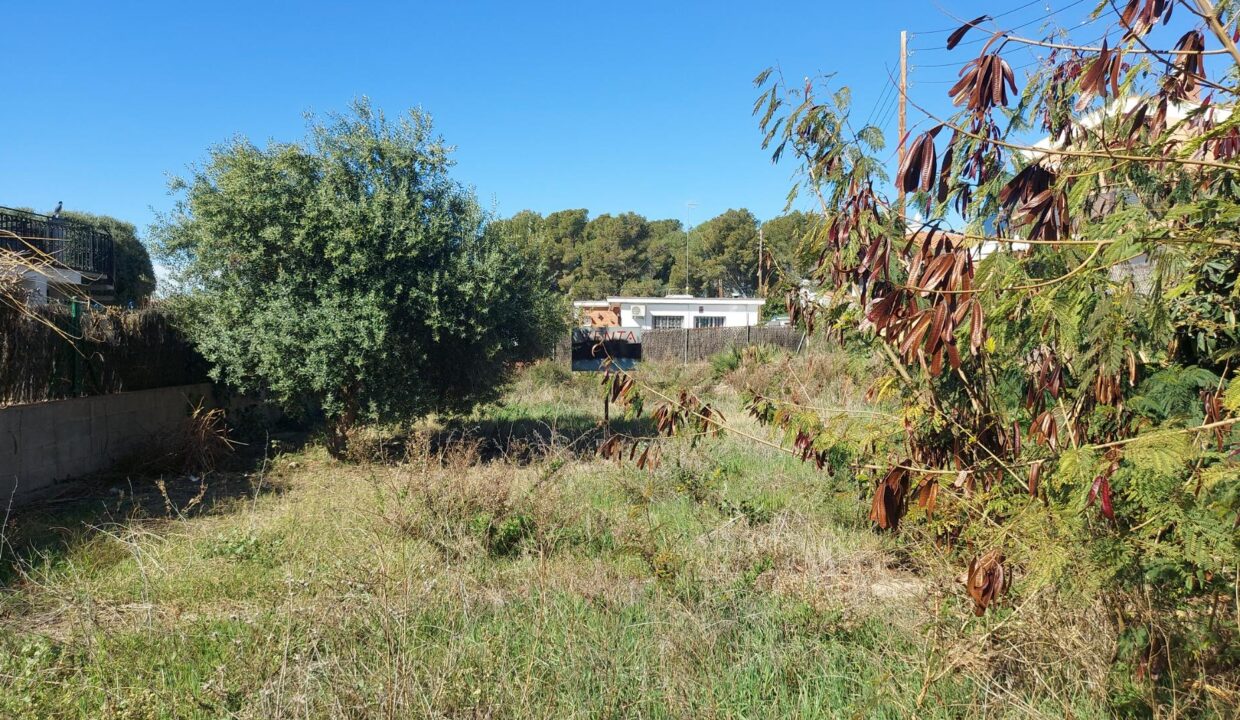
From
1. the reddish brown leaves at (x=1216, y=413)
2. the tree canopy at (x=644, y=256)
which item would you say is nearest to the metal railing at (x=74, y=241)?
the reddish brown leaves at (x=1216, y=413)

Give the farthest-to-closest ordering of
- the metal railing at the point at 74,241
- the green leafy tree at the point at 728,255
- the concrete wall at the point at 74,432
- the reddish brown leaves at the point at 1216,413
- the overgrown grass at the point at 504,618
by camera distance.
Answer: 1. the green leafy tree at the point at 728,255
2. the metal railing at the point at 74,241
3. the concrete wall at the point at 74,432
4. the overgrown grass at the point at 504,618
5. the reddish brown leaves at the point at 1216,413

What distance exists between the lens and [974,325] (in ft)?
6.10

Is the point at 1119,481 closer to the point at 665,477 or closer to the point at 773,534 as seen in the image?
the point at 773,534

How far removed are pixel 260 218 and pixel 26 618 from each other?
6.21m

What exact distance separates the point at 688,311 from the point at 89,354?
32.7 m

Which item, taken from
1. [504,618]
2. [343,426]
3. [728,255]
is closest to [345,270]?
[343,426]

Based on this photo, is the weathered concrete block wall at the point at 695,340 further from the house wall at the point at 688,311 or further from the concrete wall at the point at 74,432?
the concrete wall at the point at 74,432

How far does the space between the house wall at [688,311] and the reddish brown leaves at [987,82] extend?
122 ft

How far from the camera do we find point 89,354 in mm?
9219

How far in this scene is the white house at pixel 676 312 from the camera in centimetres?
3972

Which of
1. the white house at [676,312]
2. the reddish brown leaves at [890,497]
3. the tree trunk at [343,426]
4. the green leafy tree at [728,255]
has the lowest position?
the tree trunk at [343,426]

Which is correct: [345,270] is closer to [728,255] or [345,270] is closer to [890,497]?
[890,497]

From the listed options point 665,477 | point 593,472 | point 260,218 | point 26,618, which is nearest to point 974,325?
point 26,618

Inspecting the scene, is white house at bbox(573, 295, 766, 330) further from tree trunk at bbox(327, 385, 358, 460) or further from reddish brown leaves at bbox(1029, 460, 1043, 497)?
reddish brown leaves at bbox(1029, 460, 1043, 497)
